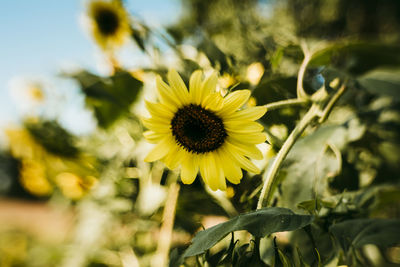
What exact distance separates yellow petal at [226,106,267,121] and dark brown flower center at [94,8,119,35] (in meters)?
0.66

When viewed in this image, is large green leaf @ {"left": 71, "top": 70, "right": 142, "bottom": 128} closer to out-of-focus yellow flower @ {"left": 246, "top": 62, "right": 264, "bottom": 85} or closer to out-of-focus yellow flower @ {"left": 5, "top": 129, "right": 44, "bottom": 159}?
out-of-focus yellow flower @ {"left": 246, "top": 62, "right": 264, "bottom": 85}

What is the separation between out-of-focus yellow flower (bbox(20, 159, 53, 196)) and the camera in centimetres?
85

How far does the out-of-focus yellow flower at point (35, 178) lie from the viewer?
85 centimetres

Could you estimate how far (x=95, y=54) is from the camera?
0.76m

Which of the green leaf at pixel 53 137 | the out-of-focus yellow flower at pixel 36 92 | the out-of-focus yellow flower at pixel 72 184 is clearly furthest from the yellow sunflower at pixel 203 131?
the out-of-focus yellow flower at pixel 36 92

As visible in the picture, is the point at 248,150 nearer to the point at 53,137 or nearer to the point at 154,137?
the point at 154,137

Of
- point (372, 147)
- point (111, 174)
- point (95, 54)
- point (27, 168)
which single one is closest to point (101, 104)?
point (111, 174)

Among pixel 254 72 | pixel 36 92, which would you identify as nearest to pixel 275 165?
pixel 254 72

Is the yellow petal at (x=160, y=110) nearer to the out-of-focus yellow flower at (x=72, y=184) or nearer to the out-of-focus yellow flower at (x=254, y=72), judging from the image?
the out-of-focus yellow flower at (x=254, y=72)

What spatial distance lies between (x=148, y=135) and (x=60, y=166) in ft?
1.83

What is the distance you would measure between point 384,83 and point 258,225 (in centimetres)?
21

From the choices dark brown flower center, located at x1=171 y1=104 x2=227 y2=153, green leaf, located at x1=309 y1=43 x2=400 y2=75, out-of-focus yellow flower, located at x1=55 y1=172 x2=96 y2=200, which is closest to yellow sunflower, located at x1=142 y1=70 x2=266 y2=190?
dark brown flower center, located at x1=171 y1=104 x2=227 y2=153

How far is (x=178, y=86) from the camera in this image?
0.94 feet

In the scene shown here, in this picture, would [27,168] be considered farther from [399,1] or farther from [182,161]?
[399,1]
